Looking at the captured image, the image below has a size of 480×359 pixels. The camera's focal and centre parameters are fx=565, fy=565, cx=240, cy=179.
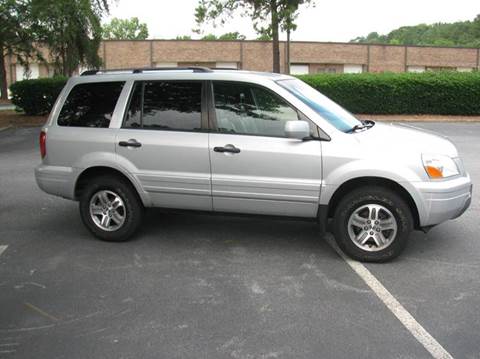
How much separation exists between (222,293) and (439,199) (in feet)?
7.07

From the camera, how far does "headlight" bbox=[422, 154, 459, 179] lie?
514cm

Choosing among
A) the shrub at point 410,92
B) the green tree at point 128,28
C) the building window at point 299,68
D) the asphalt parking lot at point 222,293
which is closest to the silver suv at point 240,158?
the asphalt parking lot at point 222,293

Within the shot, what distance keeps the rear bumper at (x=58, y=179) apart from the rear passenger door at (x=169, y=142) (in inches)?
27.0

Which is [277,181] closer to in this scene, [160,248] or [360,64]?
A: [160,248]

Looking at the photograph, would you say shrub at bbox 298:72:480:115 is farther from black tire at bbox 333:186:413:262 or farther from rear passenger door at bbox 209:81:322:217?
black tire at bbox 333:186:413:262

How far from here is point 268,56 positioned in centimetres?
5044

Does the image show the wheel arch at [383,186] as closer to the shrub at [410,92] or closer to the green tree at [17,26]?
the shrub at [410,92]

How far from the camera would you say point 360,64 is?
53375mm

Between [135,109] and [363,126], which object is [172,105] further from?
[363,126]

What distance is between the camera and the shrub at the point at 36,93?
22.8 meters

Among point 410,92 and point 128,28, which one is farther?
point 128,28

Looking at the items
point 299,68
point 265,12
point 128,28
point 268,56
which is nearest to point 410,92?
point 265,12

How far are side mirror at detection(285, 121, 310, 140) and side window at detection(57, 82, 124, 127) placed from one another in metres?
1.98

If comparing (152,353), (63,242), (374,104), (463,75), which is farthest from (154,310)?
(463,75)
